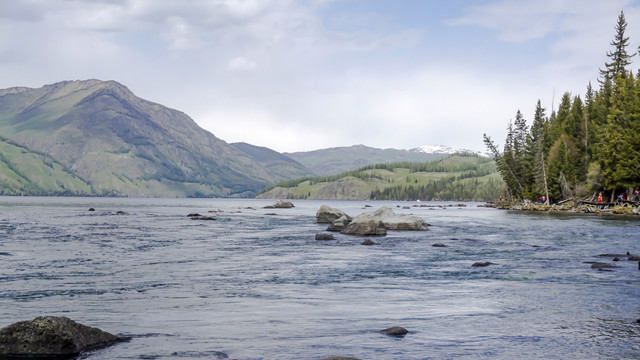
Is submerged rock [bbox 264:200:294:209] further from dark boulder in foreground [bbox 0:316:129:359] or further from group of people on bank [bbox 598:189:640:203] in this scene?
dark boulder in foreground [bbox 0:316:129:359]

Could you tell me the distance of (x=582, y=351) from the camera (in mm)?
13172

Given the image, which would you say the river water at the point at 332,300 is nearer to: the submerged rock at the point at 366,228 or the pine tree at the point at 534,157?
the submerged rock at the point at 366,228

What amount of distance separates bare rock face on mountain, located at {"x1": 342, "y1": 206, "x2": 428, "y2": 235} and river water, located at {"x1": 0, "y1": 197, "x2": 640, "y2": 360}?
594 inches

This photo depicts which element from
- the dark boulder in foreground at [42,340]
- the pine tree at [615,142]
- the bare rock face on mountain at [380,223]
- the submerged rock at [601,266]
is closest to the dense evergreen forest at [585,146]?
the pine tree at [615,142]

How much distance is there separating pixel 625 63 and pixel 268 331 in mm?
128508

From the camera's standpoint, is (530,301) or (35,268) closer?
(530,301)

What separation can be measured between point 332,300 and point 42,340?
1079 cm

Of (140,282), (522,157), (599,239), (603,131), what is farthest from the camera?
(522,157)

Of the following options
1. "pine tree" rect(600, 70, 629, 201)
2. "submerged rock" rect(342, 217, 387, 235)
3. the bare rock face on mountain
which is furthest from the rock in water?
"pine tree" rect(600, 70, 629, 201)

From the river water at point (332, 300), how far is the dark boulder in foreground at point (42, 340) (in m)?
0.55

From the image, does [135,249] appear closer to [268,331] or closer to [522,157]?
[268,331]

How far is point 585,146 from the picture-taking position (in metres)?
126

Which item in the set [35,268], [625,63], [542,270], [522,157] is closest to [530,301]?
[542,270]

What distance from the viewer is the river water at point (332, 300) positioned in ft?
44.8
